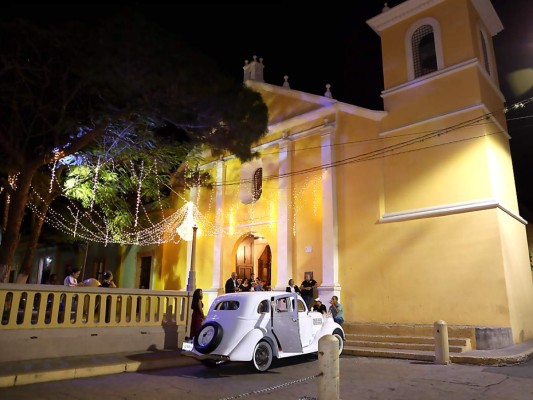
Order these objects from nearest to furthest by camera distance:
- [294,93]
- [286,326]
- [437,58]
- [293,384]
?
[293,384], [286,326], [437,58], [294,93]

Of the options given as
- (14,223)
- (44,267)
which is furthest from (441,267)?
(44,267)

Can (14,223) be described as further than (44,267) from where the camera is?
No

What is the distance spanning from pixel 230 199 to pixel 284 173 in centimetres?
318

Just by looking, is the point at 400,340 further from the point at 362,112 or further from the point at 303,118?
the point at 303,118

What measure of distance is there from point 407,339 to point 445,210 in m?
3.85

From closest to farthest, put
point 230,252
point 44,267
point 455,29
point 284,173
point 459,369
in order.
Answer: point 459,369 → point 455,29 → point 284,173 → point 230,252 → point 44,267

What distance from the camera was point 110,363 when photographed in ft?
27.0

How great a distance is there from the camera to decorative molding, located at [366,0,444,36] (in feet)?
46.8

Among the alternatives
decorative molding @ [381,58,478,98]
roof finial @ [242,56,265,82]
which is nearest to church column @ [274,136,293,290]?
roof finial @ [242,56,265,82]

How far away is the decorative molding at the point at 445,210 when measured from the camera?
11648mm

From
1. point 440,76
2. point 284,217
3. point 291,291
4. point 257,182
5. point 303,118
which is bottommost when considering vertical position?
point 291,291

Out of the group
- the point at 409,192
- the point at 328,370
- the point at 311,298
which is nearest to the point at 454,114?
the point at 409,192

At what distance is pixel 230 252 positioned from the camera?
1764 centimetres

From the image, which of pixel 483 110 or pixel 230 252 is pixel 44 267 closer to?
pixel 230 252
